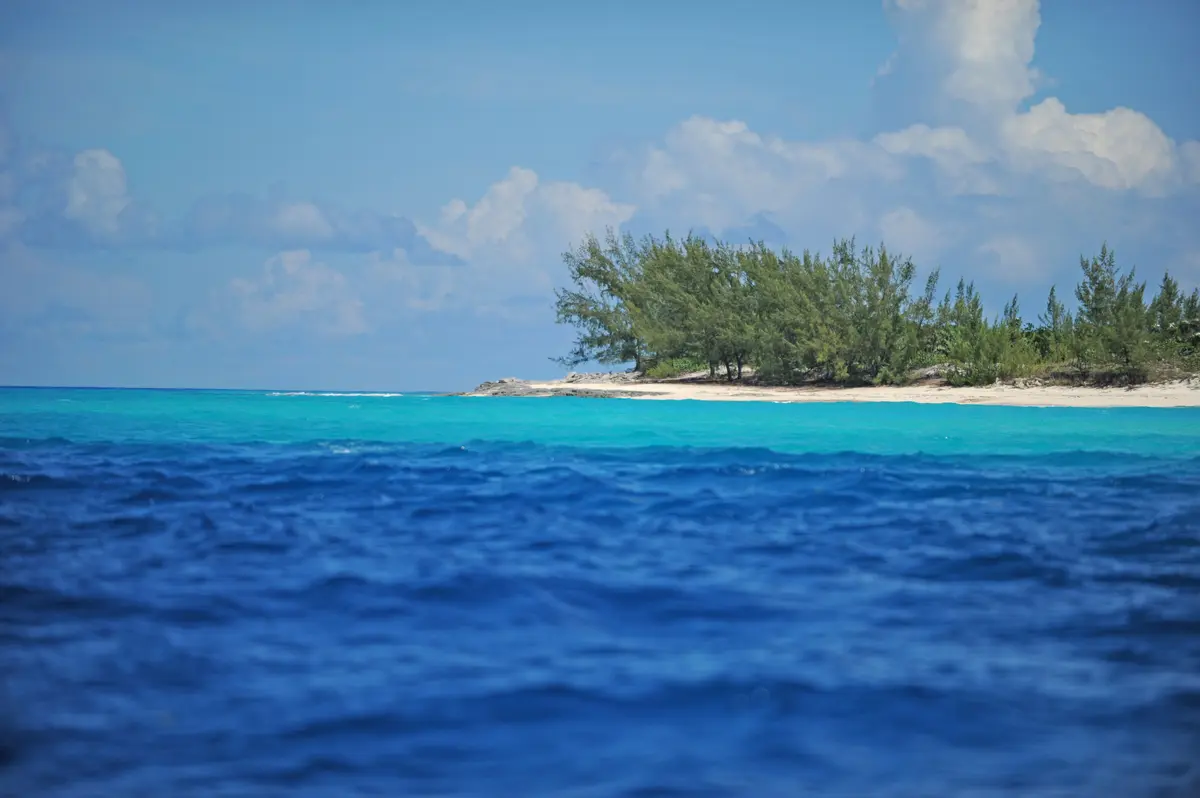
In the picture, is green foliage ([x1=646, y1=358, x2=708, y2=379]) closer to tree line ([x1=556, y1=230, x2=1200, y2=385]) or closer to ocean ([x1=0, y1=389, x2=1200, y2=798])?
tree line ([x1=556, y1=230, x2=1200, y2=385])

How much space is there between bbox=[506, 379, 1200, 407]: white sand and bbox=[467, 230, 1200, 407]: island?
63 millimetres

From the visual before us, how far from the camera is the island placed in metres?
26.6

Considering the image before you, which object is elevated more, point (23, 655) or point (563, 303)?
point (563, 303)

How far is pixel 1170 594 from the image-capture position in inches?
212

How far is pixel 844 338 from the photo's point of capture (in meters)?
33.0

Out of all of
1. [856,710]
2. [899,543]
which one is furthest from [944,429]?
[856,710]

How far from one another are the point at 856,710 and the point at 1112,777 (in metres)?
0.80


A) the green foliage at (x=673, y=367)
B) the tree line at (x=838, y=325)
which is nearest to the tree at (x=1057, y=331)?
the tree line at (x=838, y=325)

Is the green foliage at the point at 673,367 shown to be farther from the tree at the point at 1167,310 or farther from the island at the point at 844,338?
the tree at the point at 1167,310

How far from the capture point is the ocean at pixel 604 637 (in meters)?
3.23

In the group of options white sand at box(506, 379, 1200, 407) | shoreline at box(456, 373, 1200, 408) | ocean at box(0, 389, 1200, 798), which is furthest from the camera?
shoreline at box(456, 373, 1200, 408)

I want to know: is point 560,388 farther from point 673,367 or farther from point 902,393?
point 902,393

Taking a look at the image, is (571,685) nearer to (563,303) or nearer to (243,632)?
(243,632)

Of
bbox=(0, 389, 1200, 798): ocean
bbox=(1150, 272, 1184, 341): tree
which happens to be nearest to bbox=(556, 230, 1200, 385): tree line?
bbox=(1150, 272, 1184, 341): tree
